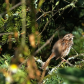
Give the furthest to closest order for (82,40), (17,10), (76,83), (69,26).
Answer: (69,26) → (82,40) → (17,10) → (76,83)

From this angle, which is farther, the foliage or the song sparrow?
the song sparrow

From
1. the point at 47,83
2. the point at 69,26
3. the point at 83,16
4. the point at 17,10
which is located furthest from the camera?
the point at 83,16

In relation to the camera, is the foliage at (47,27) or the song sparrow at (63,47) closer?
the foliage at (47,27)

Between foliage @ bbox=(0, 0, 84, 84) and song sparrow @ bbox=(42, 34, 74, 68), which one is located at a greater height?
foliage @ bbox=(0, 0, 84, 84)

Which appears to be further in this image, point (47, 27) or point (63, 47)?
point (63, 47)

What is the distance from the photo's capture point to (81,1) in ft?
10.0

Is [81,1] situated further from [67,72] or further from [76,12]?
[67,72]

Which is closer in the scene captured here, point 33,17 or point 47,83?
point 33,17

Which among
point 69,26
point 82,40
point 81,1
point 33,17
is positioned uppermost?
point 33,17

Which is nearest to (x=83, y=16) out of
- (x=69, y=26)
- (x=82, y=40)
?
(x=69, y=26)

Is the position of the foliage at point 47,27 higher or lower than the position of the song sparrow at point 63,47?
higher

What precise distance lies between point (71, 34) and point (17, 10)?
1239 mm

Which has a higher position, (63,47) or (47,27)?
(47,27)

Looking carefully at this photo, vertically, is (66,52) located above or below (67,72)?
below
